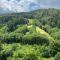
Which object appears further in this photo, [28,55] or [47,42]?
[47,42]

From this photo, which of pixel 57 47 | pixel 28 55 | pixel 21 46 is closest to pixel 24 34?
pixel 21 46

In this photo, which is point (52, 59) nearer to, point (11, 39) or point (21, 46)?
point (21, 46)

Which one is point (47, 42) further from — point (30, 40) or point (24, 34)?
point (24, 34)

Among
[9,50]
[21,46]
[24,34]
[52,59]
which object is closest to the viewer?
[52,59]

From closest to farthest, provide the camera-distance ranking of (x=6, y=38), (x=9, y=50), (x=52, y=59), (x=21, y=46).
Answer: (x=52, y=59) < (x=9, y=50) < (x=21, y=46) < (x=6, y=38)

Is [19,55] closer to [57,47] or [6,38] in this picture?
[57,47]

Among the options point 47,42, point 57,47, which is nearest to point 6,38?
point 47,42

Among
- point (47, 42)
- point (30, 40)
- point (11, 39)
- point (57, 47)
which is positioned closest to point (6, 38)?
point (11, 39)

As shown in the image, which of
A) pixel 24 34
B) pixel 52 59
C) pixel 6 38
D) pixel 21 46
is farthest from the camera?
pixel 24 34

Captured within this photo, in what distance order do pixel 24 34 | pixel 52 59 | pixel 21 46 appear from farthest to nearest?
pixel 24 34, pixel 21 46, pixel 52 59

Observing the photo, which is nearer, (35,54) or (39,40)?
(35,54)
